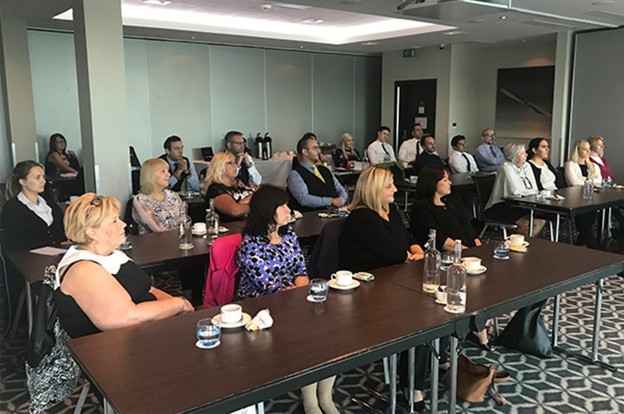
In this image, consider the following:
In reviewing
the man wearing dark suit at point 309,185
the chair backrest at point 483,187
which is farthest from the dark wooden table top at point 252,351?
the chair backrest at point 483,187

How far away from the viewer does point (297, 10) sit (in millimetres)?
8102

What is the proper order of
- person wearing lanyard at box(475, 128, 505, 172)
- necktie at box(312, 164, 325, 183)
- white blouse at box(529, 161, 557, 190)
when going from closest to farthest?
necktie at box(312, 164, 325, 183) < white blouse at box(529, 161, 557, 190) < person wearing lanyard at box(475, 128, 505, 172)

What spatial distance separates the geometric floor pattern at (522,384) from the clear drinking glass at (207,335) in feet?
3.78

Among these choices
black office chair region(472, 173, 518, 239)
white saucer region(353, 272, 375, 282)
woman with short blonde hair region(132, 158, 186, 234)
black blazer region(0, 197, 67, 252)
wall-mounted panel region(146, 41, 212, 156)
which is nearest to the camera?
white saucer region(353, 272, 375, 282)

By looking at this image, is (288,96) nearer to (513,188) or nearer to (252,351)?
(513,188)

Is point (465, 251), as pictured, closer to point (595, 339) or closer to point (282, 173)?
point (595, 339)

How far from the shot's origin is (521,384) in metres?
3.40

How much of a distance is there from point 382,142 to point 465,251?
21.6 ft

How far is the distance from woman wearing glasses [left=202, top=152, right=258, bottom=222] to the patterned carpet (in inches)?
66.8

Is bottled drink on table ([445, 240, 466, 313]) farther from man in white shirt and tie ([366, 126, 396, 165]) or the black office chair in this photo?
man in white shirt and tie ([366, 126, 396, 165])

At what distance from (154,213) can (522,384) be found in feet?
9.44

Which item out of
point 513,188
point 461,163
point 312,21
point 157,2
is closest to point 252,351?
point 513,188

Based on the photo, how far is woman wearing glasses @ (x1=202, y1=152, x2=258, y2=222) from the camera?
15.1ft

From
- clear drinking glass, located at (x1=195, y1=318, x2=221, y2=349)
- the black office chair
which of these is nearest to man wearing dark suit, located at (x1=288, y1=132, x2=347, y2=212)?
the black office chair
